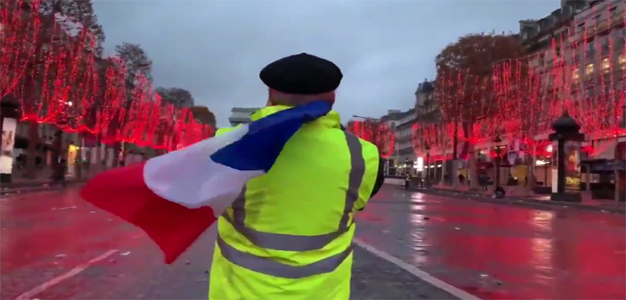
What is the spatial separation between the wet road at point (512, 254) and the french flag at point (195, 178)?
6.45m

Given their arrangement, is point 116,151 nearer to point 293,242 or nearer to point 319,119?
point 319,119

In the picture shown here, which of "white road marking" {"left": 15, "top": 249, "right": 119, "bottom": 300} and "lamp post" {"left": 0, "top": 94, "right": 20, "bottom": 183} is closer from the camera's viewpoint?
"white road marking" {"left": 15, "top": 249, "right": 119, "bottom": 300}

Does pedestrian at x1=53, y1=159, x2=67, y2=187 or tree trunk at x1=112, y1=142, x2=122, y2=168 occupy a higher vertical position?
tree trunk at x1=112, y1=142, x2=122, y2=168

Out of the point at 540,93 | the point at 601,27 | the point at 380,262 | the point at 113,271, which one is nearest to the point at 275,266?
the point at 113,271

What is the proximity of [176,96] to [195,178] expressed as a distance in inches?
4361

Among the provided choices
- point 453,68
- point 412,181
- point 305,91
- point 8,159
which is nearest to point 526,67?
point 453,68

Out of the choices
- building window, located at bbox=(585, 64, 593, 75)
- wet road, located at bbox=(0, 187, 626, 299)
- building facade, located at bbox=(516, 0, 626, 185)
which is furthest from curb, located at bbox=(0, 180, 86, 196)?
building window, located at bbox=(585, 64, 593, 75)

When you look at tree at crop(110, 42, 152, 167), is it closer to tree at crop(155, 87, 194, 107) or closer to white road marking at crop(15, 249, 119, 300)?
tree at crop(155, 87, 194, 107)

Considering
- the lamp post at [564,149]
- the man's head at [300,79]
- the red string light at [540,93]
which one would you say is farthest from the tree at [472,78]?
the man's head at [300,79]

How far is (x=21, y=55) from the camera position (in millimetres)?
38750

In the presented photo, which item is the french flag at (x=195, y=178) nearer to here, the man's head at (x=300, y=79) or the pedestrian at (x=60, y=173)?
the man's head at (x=300, y=79)

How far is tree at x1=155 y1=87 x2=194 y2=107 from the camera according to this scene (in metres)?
108

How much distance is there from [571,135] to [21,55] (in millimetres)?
31026

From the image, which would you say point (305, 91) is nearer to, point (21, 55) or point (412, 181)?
point (21, 55)
